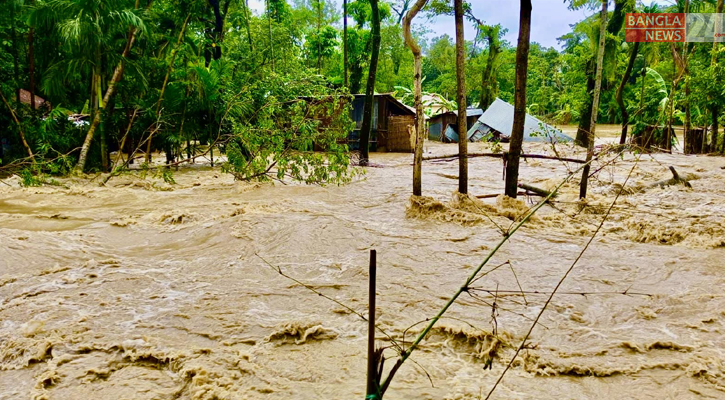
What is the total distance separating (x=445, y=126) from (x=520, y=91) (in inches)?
853

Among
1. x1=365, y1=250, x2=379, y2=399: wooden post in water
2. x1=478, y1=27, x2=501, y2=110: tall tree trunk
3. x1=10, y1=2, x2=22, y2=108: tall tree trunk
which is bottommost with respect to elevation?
x1=365, y1=250, x2=379, y2=399: wooden post in water

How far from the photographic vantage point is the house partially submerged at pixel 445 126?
2864cm

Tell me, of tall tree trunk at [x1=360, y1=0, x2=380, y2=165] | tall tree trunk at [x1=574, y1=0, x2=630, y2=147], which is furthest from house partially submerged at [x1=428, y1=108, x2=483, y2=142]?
tall tree trunk at [x1=360, y1=0, x2=380, y2=165]

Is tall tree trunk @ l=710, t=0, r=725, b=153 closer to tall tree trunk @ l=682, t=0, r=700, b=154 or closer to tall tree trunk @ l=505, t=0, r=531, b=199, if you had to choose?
tall tree trunk @ l=682, t=0, r=700, b=154

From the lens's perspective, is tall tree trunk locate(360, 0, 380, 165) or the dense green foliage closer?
the dense green foliage

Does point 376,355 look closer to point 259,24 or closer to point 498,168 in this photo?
point 498,168

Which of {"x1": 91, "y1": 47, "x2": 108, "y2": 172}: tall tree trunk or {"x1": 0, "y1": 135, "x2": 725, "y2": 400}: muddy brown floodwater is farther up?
{"x1": 91, "y1": 47, "x2": 108, "y2": 172}: tall tree trunk

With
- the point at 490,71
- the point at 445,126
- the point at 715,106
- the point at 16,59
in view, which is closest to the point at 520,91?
the point at 16,59

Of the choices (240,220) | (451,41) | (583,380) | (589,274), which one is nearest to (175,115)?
(240,220)

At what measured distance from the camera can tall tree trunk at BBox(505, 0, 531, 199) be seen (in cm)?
760

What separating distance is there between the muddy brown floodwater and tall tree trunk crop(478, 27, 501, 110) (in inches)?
867

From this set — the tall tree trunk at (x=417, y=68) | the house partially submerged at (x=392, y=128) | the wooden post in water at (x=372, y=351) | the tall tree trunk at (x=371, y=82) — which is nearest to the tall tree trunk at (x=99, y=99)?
the tall tree trunk at (x=417, y=68)

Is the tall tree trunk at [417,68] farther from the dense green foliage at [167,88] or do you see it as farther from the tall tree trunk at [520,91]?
the dense green foliage at [167,88]

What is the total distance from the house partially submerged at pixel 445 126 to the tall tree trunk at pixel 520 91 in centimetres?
2011
